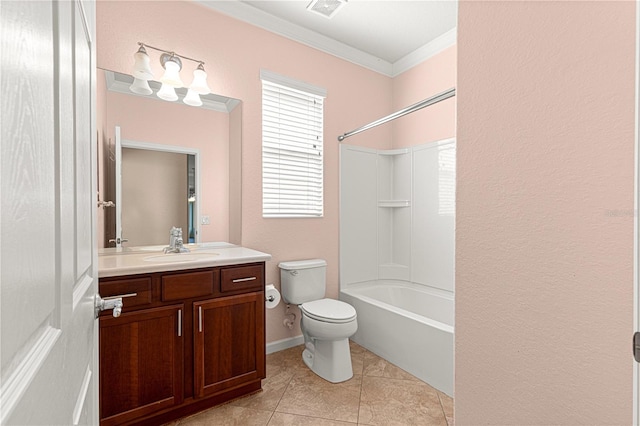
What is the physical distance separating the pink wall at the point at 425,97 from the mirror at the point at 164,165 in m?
1.72

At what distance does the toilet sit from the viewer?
2.07m

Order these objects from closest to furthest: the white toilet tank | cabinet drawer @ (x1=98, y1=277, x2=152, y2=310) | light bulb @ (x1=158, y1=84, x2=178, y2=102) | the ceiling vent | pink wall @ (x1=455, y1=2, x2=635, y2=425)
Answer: pink wall @ (x1=455, y1=2, x2=635, y2=425) → cabinet drawer @ (x1=98, y1=277, x2=152, y2=310) → light bulb @ (x1=158, y1=84, x2=178, y2=102) → the ceiling vent → the white toilet tank

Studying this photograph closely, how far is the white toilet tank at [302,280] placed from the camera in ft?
8.05

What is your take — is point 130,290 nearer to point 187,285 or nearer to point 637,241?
point 187,285

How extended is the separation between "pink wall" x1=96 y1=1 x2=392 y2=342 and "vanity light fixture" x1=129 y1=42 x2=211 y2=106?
0.08 m

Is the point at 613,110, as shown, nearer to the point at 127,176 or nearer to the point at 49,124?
the point at 49,124

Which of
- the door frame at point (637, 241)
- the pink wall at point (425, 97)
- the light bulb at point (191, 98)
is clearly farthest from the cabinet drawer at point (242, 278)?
the pink wall at point (425, 97)

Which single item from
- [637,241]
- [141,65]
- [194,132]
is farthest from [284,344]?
[637,241]

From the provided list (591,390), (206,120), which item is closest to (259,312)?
(206,120)

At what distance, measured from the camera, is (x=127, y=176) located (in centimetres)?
199

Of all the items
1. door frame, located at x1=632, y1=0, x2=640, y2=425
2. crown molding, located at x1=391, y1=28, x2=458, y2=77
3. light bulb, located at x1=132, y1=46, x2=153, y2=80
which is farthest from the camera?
crown molding, located at x1=391, y1=28, x2=458, y2=77

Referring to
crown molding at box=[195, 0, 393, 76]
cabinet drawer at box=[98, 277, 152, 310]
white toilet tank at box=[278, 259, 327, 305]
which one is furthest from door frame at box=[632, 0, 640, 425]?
crown molding at box=[195, 0, 393, 76]

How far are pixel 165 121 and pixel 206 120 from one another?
285mm

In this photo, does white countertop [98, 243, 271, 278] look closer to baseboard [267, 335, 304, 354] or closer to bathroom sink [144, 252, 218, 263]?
bathroom sink [144, 252, 218, 263]
